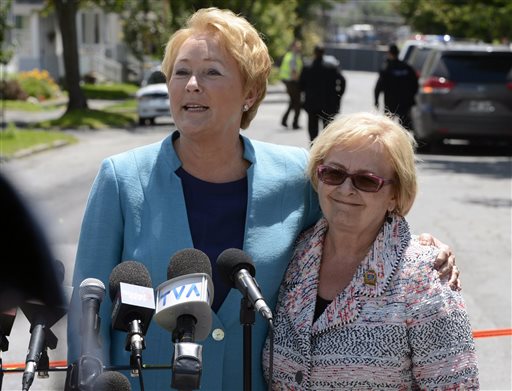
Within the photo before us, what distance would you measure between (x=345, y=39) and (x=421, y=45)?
117032 mm

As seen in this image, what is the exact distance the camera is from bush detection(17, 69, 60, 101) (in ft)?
133

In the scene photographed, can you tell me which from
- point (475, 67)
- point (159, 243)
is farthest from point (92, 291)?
point (475, 67)

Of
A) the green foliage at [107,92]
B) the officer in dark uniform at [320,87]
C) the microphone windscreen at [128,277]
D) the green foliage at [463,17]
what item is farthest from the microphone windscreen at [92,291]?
the green foliage at [107,92]

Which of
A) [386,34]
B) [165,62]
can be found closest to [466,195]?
[165,62]

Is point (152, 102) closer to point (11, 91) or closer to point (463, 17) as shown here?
point (11, 91)

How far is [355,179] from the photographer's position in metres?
3.36

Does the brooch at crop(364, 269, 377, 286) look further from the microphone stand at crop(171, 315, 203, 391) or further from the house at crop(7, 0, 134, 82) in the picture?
the house at crop(7, 0, 134, 82)

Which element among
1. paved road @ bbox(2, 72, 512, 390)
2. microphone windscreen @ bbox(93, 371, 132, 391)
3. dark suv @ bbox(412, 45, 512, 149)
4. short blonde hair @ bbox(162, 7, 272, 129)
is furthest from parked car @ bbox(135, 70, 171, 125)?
microphone windscreen @ bbox(93, 371, 132, 391)

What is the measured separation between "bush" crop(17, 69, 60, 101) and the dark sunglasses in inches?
1497

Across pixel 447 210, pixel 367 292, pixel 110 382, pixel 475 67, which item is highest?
pixel 110 382

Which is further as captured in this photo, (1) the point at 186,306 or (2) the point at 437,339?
(2) the point at 437,339

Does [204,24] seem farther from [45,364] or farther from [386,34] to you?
[386,34]

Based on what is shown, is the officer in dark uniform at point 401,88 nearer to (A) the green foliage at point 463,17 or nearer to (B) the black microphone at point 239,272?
(A) the green foliage at point 463,17

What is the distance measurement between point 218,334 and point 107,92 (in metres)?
42.9
